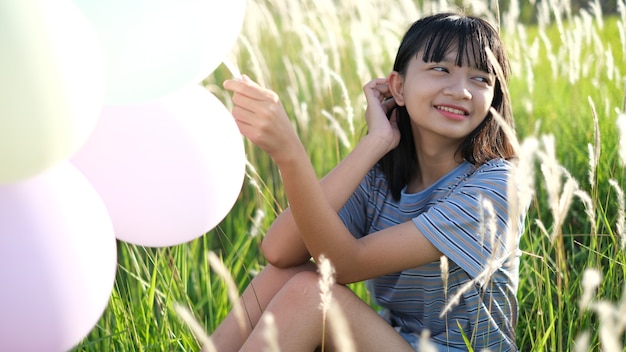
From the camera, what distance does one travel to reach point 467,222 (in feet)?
5.75

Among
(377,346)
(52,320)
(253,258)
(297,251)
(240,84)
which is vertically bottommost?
(253,258)

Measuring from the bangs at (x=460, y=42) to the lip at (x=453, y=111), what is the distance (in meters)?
0.09

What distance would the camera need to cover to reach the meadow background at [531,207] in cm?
173

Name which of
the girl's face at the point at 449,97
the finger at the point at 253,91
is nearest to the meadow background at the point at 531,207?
the girl's face at the point at 449,97

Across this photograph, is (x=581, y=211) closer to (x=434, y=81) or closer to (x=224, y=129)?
(x=434, y=81)

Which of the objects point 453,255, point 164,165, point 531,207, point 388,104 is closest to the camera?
point 164,165

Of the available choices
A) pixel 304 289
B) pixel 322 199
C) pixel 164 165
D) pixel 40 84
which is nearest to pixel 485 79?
pixel 322 199

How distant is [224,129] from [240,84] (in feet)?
0.58

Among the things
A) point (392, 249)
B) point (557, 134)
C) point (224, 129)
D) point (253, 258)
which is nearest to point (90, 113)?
point (224, 129)

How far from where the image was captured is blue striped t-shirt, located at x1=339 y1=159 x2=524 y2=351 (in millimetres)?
1740

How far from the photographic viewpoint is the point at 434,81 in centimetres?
188

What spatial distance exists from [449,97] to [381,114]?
182mm

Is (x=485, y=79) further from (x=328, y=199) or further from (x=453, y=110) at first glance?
(x=328, y=199)

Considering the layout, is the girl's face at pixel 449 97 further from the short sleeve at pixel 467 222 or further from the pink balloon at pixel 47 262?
the pink balloon at pixel 47 262
